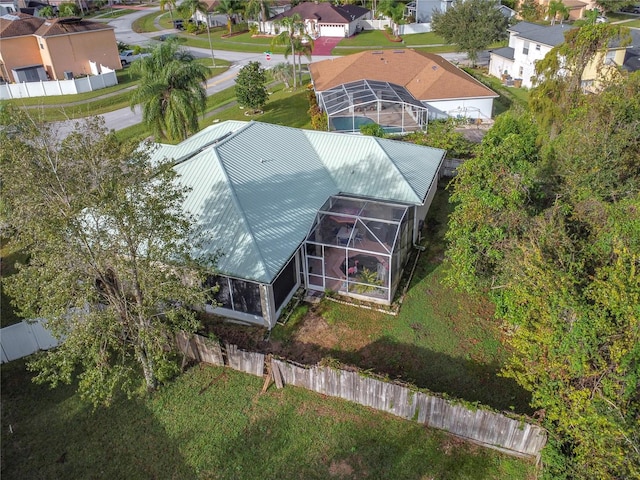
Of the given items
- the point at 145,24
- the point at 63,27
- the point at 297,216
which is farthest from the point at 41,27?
the point at 297,216

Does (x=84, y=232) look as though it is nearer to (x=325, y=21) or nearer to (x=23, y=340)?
(x=23, y=340)

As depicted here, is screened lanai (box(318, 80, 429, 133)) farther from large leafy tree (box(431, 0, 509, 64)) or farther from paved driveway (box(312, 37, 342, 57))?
paved driveway (box(312, 37, 342, 57))

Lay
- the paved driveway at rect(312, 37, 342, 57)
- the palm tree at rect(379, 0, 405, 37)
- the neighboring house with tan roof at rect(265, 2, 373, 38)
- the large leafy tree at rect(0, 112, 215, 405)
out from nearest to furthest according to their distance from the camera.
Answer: the large leafy tree at rect(0, 112, 215, 405)
the paved driveway at rect(312, 37, 342, 57)
the palm tree at rect(379, 0, 405, 37)
the neighboring house with tan roof at rect(265, 2, 373, 38)

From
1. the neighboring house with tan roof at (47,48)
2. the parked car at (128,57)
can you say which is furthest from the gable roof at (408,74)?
the parked car at (128,57)

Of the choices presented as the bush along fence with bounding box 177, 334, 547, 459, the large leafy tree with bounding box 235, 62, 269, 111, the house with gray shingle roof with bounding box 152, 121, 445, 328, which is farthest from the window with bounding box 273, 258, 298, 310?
the large leafy tree with bounding box 235, 62, 269, 111

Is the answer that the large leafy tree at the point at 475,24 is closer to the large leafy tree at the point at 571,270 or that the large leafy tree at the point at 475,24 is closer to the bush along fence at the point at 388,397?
the large leafy tree at the point at 571,270
